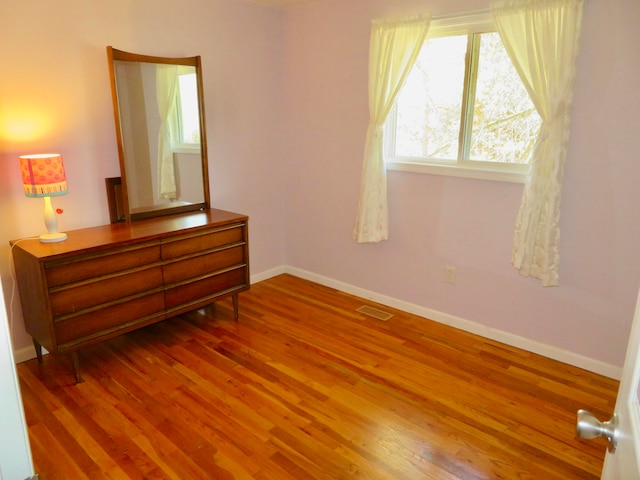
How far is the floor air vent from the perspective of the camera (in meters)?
3.42

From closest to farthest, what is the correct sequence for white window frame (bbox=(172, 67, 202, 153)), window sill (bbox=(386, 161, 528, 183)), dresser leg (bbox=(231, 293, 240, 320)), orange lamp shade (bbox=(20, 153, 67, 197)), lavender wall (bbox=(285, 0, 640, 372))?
orange lamp shade (bbox=(20, 153, 67, 197)) → lavender wall (bbox=(285, 0, 640, 372)) → window sill (bbox=(386, 161, 528, 183)) → white window frame (bbox=(172, 67, 202, 153)) → dresser leg (bbox=(231, 293, 240, 320))

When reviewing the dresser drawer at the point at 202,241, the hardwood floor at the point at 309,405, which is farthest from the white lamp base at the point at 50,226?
the hardwood floor at the point at 309,405

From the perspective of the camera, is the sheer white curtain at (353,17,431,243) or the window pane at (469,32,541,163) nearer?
the window pane at (469,32,541,163)

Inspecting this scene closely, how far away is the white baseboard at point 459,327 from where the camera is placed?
8.83ft

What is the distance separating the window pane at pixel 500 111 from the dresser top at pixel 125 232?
5.92 feet

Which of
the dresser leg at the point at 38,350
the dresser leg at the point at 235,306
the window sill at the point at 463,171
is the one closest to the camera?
the dresser leg at the point at 38,350

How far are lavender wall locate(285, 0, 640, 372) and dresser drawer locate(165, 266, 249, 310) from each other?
1020 millimetres

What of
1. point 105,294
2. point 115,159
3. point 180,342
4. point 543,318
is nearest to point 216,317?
point 180,342

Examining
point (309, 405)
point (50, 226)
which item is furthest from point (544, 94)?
point (50, 226)

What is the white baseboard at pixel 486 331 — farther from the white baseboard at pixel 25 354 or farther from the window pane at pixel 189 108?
the white baseboard at pixel 25 354

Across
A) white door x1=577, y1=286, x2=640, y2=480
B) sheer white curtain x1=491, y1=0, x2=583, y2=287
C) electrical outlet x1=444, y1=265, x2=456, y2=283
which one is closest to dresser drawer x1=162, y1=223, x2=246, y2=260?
electrical outlet x1=444, y1=265, x2=456, y2=283

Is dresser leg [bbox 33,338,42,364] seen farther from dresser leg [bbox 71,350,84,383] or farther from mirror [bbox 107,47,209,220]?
mirror [bbox 107,47,209,220]

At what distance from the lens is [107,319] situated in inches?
101

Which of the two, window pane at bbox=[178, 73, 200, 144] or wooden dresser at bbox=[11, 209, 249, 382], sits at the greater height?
window pane at bbox=[178, 73, 200, 144]
